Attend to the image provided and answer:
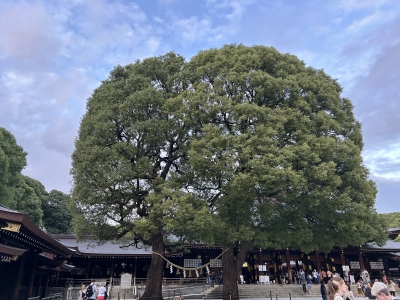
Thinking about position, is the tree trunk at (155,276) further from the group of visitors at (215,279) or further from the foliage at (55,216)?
the foliage at (55,216)

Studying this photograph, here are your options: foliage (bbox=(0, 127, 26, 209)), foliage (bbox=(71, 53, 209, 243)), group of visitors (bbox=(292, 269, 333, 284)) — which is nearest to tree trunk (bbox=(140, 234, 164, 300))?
foliage (bbox=(71, 53, 209, 243))

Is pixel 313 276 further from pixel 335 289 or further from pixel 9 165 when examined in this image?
pixel 9 165

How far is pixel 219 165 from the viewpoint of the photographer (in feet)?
41.9

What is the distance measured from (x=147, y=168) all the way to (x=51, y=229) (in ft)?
112

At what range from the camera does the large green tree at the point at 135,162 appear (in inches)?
542

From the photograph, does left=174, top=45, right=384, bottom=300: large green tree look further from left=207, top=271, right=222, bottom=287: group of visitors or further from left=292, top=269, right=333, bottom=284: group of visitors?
left=292, top=269, right=333, bottom=284: group of visitors

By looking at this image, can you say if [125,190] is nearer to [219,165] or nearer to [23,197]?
[219,165]

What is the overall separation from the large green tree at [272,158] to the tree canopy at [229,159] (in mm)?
56

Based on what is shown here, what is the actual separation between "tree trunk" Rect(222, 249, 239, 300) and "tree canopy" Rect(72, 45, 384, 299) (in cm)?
5

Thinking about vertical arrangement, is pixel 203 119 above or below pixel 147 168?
above

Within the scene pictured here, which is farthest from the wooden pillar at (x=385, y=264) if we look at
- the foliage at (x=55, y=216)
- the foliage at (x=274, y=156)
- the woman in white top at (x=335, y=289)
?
the foliage at (x=55, y=216)

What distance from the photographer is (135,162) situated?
14.8 m

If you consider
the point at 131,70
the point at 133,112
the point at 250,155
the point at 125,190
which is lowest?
the point at 125,190

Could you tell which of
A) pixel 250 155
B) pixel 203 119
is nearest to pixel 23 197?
pixel 203 119
